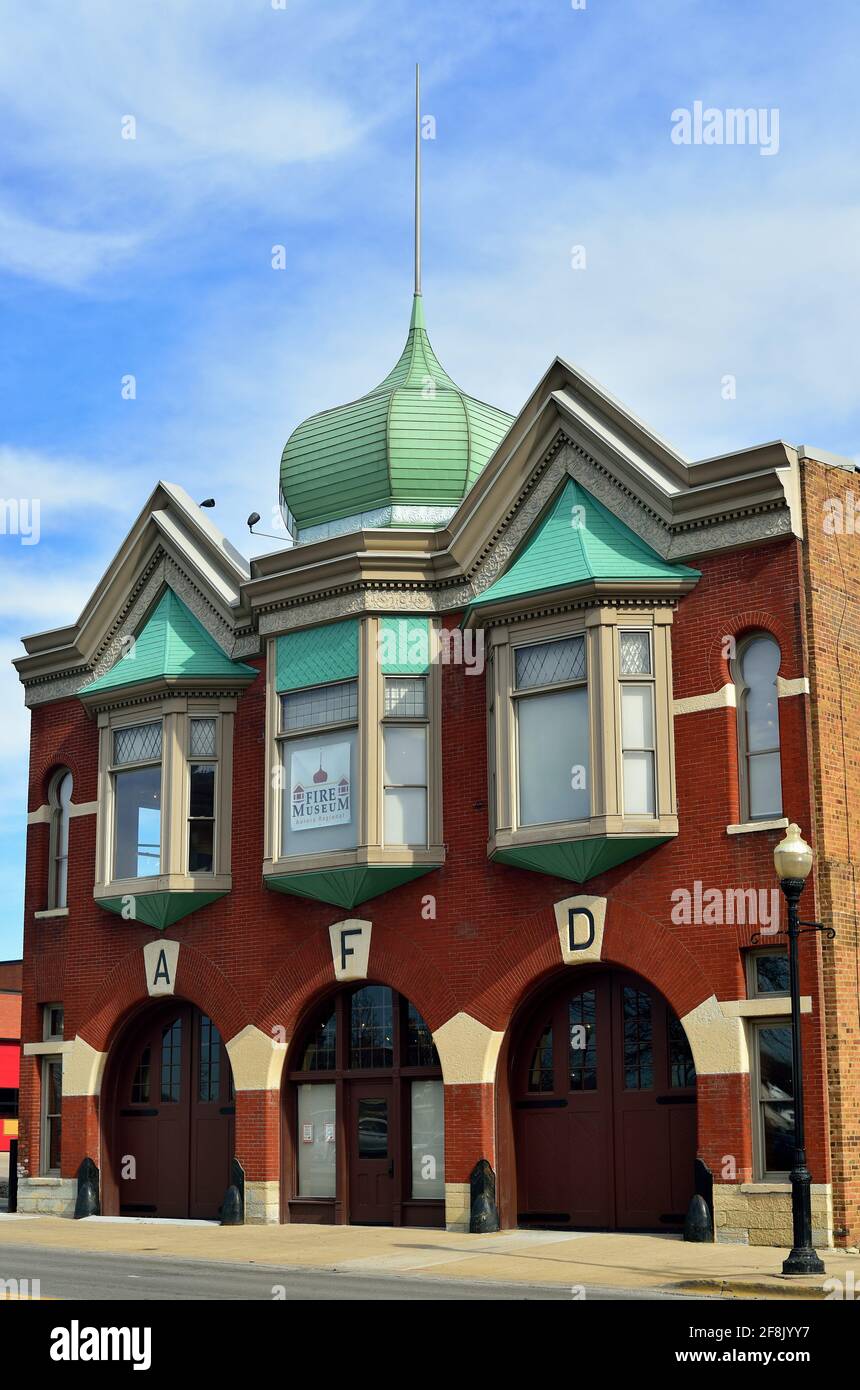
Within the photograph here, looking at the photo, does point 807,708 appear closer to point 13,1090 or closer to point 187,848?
point 187,848

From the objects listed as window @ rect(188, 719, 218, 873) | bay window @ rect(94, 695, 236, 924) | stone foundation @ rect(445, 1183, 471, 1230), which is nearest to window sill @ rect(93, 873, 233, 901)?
bay window @ rect(94, 695, 236, 924)

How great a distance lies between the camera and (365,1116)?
26797 millimetres

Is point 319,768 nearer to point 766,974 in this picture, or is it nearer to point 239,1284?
point 766,974

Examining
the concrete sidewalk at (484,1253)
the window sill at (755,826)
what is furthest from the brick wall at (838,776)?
the concrete sidewalk at (484,1253)

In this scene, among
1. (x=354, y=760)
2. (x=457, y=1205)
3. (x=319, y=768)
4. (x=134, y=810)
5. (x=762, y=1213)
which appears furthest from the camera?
(x=134, y=810)

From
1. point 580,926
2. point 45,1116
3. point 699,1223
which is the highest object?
point 580,926

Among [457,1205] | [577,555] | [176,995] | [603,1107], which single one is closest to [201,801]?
[176,995]

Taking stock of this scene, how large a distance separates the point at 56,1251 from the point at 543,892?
315 inches

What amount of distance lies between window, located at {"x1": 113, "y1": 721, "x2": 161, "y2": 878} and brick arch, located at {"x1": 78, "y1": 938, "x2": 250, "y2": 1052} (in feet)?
4.41

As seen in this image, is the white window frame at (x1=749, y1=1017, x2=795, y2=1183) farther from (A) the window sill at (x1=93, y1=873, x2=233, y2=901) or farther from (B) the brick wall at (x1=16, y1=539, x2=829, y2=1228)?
(A) the window sill at (x1=93, y1=873, x2=233, y2=901)

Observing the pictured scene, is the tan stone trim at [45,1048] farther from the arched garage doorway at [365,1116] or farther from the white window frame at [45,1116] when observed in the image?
the arched garage doorway at [365,1116]

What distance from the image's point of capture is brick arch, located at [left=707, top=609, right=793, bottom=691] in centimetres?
2319

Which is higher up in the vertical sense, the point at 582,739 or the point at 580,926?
the point at 582,739

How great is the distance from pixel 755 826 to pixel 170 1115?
11.9 metres
